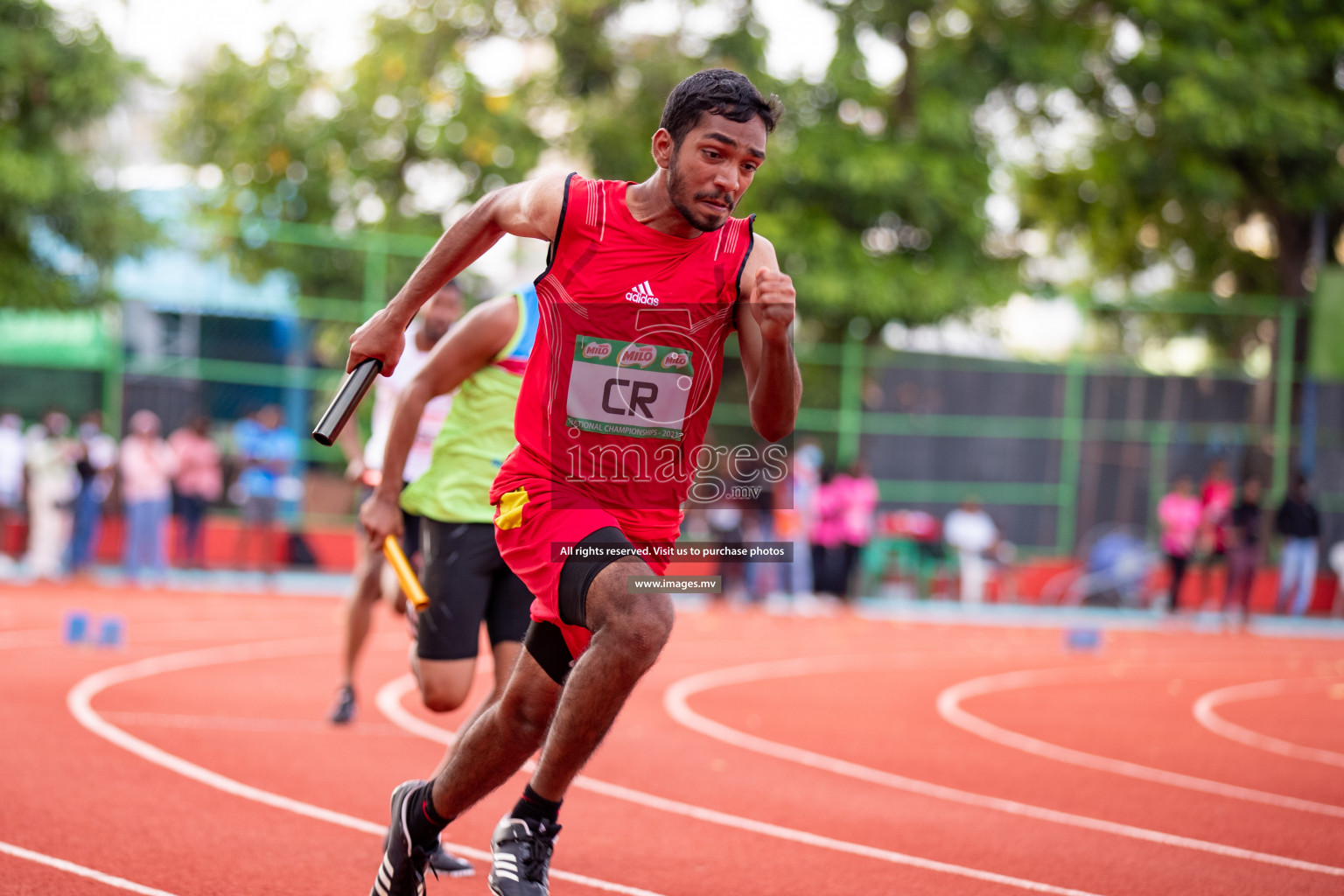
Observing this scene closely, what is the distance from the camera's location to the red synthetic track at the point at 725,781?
16.4 feet

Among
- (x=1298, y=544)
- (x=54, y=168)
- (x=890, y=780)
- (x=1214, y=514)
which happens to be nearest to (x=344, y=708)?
(x=890, y=780)

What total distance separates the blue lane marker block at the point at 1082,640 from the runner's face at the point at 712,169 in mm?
12145

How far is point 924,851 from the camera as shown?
5473 millimetres

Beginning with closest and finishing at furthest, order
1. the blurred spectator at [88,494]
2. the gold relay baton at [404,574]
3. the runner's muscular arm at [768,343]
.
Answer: the runner's muscular arm at [768,343]
the gold relay baton at [404,574]
the blurred spectator at [88,494]

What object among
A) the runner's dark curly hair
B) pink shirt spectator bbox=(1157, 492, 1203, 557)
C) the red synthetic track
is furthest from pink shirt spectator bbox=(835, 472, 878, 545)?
the runner's dark curly hair

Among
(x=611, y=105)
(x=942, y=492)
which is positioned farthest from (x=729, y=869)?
(x=611, y=105)

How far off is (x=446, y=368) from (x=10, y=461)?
12820 mm

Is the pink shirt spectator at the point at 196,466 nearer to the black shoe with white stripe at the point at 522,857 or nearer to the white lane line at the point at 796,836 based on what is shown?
the white lane line at the point at 796,836

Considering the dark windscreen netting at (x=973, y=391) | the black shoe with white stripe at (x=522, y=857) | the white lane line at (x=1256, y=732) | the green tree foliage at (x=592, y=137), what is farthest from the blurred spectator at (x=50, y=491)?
the black shoe with white stripe at (x=522, y=857)

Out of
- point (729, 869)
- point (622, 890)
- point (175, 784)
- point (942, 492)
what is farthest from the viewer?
point (942, 492)

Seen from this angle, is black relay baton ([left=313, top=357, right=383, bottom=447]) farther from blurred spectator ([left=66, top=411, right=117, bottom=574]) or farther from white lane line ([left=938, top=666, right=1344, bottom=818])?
blurred spectator ([left=66, top=411, right=117, bottom=574])

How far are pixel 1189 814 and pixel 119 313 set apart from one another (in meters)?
14.5

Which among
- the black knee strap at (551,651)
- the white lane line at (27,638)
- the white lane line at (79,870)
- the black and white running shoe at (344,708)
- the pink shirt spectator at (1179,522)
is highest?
the black knee strap at (551,651)

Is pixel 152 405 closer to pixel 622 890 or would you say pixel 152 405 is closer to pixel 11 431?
pixel 11 431
